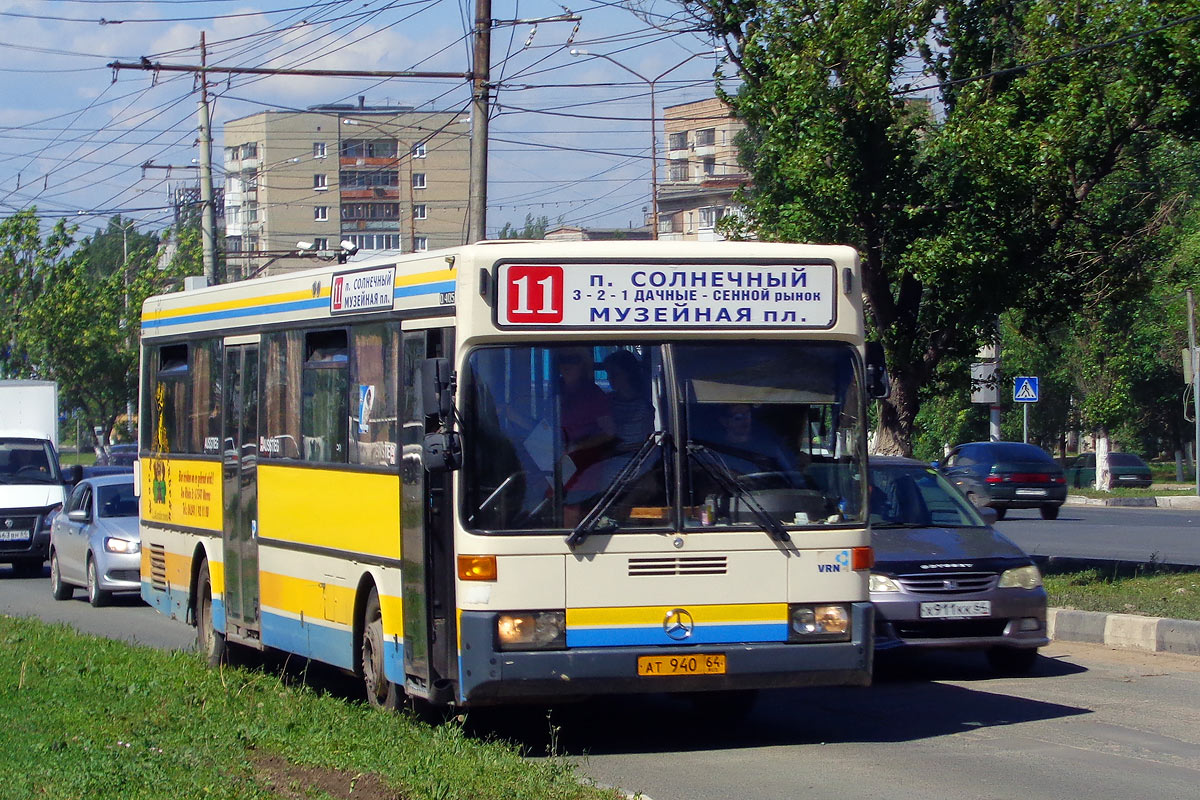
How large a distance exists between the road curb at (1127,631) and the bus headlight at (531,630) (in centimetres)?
575

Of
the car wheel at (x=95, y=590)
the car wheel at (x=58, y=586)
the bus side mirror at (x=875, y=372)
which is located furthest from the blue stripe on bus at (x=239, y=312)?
the car wheel at (x=58, y=586)

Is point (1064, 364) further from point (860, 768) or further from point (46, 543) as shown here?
point (860, 768)

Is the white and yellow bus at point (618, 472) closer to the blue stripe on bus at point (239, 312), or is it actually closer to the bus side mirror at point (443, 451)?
the bus side mirror at point (443, 451)

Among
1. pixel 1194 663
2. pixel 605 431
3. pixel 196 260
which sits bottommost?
pixel 1194 663

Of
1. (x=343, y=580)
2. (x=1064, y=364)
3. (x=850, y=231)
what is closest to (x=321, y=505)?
(x=343, y=580)

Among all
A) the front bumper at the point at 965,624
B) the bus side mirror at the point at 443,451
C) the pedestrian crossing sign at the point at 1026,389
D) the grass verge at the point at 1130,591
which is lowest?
the grass verge at the point at 1130,591

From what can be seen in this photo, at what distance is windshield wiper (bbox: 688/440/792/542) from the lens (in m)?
8.02

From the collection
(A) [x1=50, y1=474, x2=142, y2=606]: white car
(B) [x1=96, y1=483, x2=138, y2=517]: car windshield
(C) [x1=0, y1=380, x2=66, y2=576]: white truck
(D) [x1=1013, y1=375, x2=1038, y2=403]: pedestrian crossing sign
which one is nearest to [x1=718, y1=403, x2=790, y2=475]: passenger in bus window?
(A) [x1=50, y1=474, x2=142, y2=606]: white car

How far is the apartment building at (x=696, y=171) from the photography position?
73250mm

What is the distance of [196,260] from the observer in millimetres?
59344

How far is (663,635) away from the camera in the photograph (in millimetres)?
7996

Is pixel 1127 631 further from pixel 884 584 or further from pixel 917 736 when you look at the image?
pixel 917 736

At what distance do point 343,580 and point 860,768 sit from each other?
3387 mm

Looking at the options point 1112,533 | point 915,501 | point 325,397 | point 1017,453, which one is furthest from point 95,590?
point 1017,453
